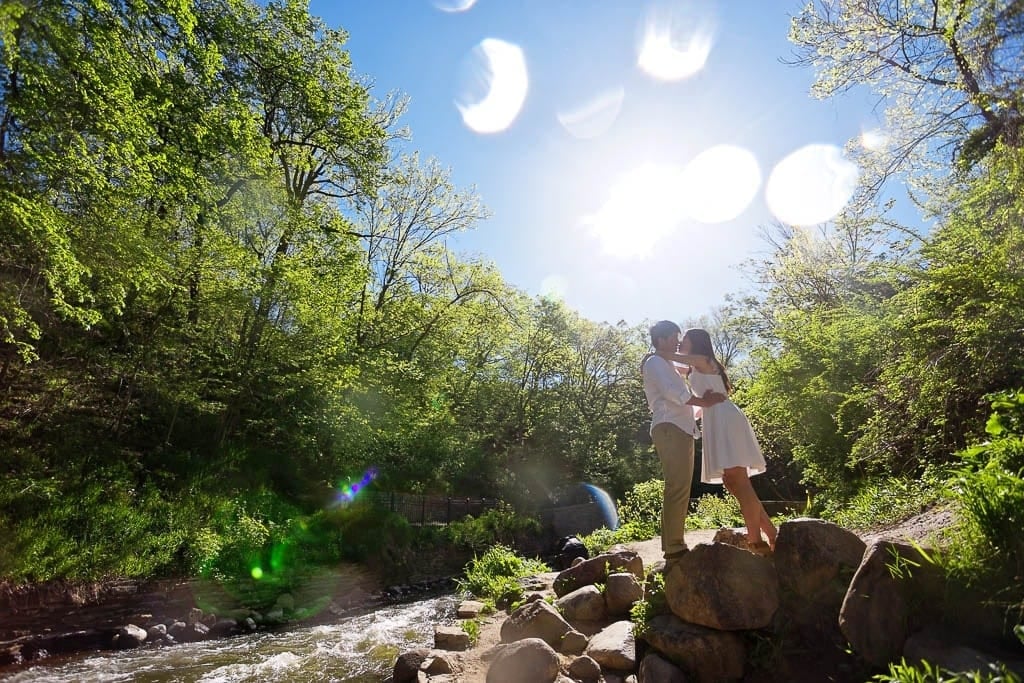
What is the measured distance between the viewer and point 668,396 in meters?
4.07

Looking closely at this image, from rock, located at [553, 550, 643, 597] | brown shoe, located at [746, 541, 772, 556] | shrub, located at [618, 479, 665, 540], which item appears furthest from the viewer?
shrub, located at [618, 479, 665, 540]

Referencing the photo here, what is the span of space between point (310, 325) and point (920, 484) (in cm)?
1374

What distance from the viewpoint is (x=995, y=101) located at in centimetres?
740

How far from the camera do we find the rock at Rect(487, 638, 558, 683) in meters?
3.76

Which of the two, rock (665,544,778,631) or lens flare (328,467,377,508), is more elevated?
lens flare (328,467,377,508)

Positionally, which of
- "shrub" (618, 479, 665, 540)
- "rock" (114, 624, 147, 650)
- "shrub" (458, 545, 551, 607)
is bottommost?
"rock" (114, 624, 147, 650)

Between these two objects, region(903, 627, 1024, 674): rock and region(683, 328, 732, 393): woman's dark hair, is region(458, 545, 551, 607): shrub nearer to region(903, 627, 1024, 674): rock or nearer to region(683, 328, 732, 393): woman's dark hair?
region(683, 328, 732, 393): woman's dark hair

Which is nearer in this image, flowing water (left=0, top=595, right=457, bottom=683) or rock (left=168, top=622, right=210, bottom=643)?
flowing water (left=0, top=595, right=457, bottom=683)

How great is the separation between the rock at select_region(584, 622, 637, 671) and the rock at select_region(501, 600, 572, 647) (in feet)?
1.44

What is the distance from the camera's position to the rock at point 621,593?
4.85 meters

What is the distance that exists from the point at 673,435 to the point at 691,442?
188mm

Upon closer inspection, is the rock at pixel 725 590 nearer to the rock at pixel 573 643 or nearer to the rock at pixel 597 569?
the rock at pixel 573 643

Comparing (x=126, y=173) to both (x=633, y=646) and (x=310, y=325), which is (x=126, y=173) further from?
(x=633, y=646)

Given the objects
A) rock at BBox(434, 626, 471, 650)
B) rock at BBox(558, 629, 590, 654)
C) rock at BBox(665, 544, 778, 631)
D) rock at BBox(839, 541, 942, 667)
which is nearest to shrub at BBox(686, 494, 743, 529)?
rock at BBox(434, 626, 471, 650)
